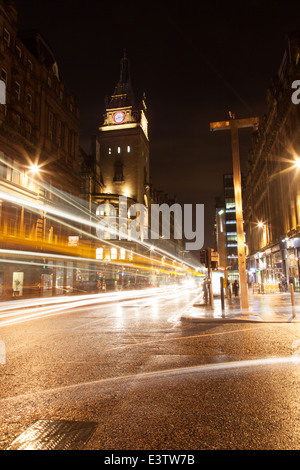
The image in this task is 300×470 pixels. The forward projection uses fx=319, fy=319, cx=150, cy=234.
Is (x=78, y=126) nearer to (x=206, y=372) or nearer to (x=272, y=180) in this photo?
(x=272, y=180)

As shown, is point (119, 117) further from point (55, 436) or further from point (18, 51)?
point (55, 436)

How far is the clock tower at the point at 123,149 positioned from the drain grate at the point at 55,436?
8410 centimetres

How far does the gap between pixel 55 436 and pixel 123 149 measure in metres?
94.8

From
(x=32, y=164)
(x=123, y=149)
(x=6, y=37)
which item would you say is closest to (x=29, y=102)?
(x=6, y=37)

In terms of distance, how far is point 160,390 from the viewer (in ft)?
15.6

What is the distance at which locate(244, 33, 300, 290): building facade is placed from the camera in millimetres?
30734

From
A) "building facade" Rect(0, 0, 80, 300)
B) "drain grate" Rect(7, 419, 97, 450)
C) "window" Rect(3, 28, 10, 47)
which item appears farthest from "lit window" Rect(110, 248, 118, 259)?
"drain grate" Rect(7, 419, 97, 450)

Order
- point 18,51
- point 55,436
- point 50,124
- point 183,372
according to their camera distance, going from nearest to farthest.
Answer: point 55,436 → point 183,372 → point 18,51 → point 50,124

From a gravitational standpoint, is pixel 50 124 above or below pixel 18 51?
below

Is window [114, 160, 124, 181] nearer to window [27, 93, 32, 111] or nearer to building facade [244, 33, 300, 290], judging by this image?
building facade [244, 33, 300, 290]

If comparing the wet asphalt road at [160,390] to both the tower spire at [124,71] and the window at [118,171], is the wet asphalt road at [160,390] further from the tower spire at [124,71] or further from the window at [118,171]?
the tower spire at [124,71]

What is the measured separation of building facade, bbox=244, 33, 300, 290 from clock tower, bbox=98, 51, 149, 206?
149 feet

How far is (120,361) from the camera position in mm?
6621
